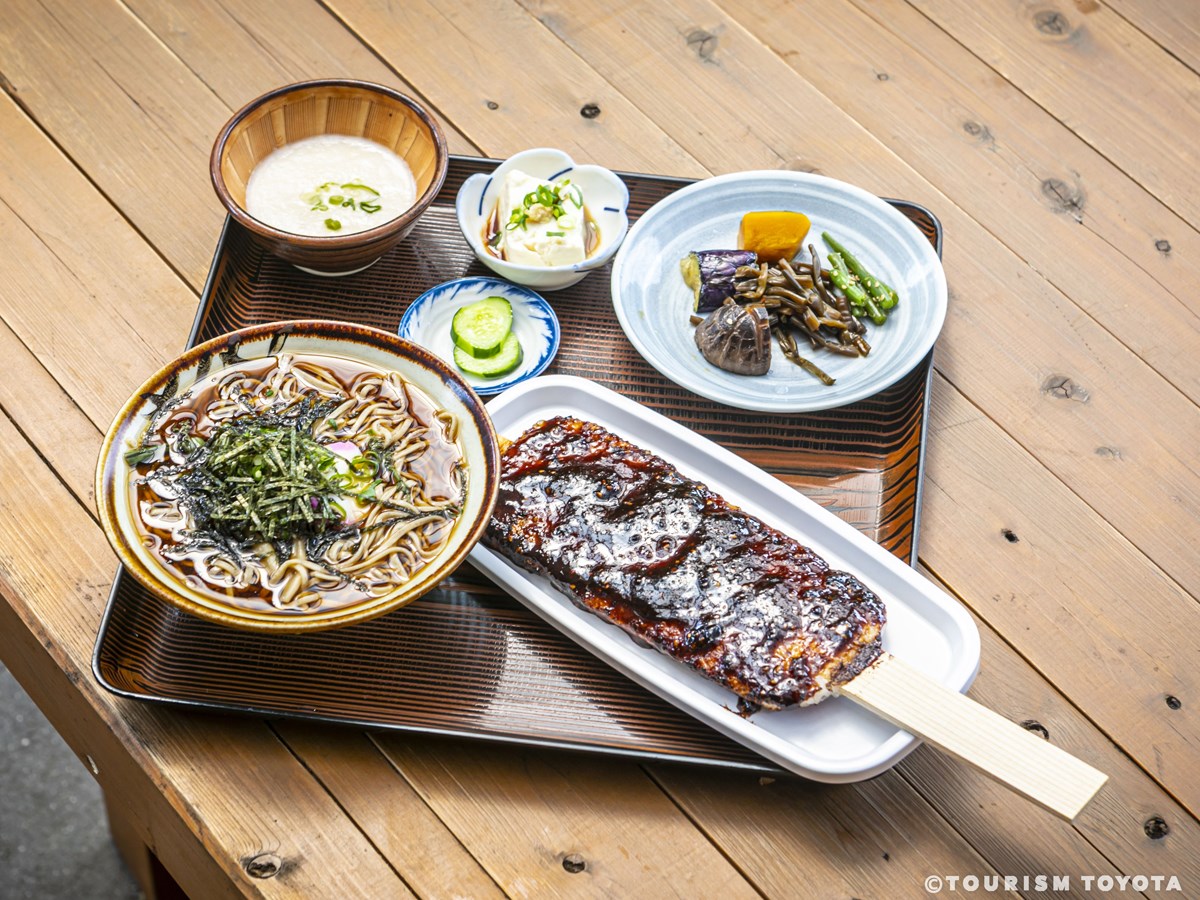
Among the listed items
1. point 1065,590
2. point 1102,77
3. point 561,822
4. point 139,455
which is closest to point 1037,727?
point 1065,590

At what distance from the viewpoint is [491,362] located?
9.64 ft

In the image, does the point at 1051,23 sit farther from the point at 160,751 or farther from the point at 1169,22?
the point at 160,751

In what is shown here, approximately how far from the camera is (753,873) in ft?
7.97

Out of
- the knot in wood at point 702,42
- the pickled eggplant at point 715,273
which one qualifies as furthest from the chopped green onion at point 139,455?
the knot in wood at point 702,42

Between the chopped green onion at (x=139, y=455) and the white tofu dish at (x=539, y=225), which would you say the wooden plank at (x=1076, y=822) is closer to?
the white tofu dish at (x=539, y=225)

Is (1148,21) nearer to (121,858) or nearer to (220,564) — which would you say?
(220,564)

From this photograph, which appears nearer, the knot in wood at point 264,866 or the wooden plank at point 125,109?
the knot in wood at point 264,866

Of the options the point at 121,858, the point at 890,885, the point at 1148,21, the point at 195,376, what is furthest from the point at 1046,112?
the point at 121,858

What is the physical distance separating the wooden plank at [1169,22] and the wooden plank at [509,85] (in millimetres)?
1727

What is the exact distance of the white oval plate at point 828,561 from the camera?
2357 millimetres

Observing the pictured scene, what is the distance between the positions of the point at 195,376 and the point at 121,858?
112 inches

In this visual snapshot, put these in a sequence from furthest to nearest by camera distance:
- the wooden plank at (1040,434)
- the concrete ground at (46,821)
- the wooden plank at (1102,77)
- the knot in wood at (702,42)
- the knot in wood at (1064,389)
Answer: the concrete ground at (46,821), the knot in wood at (702,42), the wooden plank at (1102,77), the knot in wood at (1064,389), the wooden plank at (1040,434)

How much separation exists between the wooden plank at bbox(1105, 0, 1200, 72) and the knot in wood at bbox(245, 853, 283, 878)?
3.76 metres

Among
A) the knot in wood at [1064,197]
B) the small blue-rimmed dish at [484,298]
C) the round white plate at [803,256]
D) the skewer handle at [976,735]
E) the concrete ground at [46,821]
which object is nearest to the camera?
the skewer handle at [976,735]
